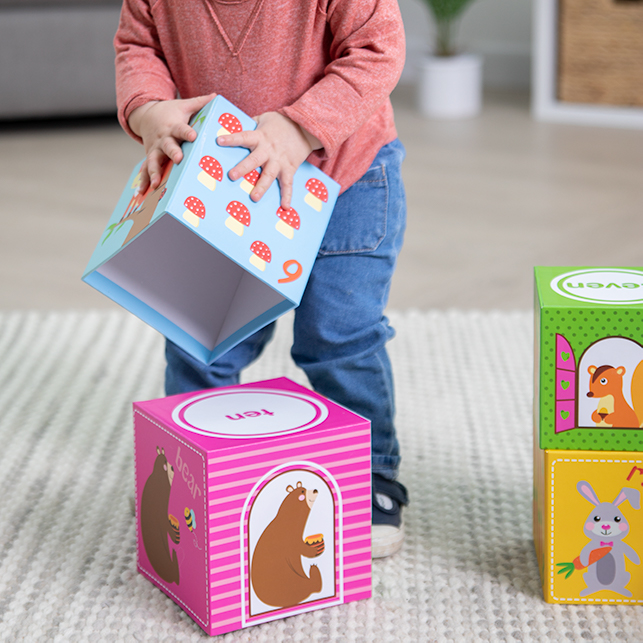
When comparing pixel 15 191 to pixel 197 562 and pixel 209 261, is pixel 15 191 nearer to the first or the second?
pixel 209 261

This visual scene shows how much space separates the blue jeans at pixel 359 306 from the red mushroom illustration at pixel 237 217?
0.14m

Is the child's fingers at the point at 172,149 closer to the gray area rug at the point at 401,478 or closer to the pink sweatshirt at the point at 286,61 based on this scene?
→ the pink sweatshirt at the point at 286,61

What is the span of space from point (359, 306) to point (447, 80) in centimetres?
205

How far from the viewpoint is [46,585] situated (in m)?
0.80

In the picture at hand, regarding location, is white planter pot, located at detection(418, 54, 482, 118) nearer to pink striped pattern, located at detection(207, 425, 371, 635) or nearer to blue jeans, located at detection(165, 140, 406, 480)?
blue jeans, located at detection(165, 140, 406, 480)

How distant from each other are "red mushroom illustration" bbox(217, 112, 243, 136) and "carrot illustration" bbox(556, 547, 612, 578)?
0.44 metres

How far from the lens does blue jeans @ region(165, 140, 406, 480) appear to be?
0.85 m

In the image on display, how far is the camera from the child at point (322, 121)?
0.78 meters

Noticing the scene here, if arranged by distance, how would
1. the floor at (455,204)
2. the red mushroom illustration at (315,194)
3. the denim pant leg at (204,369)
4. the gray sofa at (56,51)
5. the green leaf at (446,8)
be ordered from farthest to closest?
1. the green leaf at (446,8)
2. the gray sofa at (56,51)
3. the floor at (455,204)
4. the denim pant leg at (204,369)
5. the red mushroom illustration at (315,194)

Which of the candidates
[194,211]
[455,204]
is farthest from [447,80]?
[194,211]

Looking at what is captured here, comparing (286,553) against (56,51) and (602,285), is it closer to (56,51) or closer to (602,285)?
(602,285)

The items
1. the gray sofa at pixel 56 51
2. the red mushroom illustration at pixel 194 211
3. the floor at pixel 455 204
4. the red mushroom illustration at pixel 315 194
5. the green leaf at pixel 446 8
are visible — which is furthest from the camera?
the green leaf at pixel 446 8

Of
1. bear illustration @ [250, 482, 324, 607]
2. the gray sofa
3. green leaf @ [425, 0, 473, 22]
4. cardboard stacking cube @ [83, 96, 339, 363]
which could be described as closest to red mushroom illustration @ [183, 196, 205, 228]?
cardboard stacking cube @ [83, 96, 339, 363]

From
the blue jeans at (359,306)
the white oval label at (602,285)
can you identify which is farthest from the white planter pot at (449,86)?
the white oval label at (602,285)
